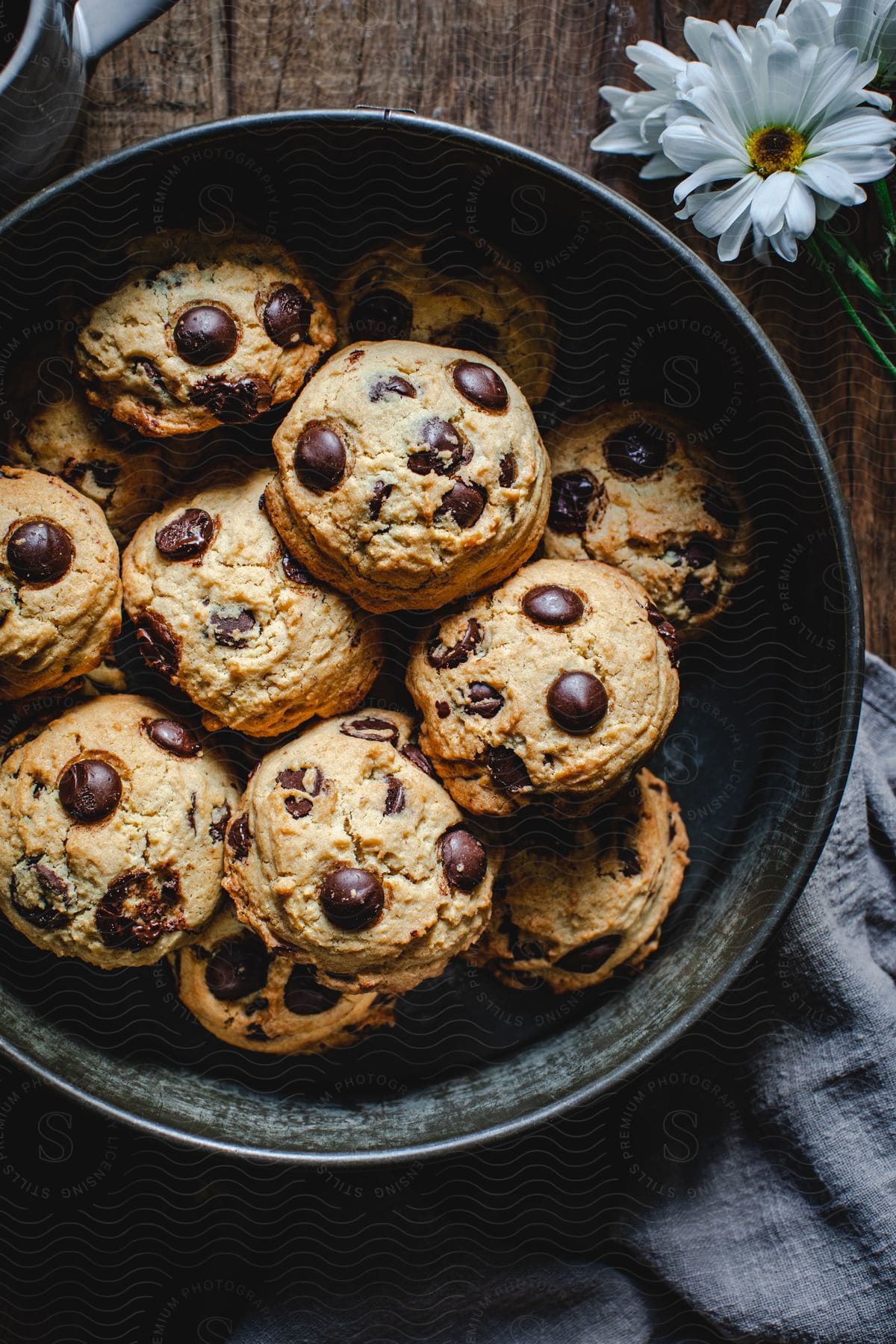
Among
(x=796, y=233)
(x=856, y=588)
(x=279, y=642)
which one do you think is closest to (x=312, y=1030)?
(x=279, y=642)

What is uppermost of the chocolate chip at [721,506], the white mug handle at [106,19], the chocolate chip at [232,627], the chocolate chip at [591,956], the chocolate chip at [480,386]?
the white mug handle at [106,19]

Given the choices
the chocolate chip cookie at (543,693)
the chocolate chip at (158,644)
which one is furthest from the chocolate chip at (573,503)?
the chocolate chip at (158,644)

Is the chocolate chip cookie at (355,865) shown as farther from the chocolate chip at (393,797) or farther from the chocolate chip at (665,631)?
the chocolate chip at (665,631)

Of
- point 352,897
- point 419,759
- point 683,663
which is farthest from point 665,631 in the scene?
point 352,897

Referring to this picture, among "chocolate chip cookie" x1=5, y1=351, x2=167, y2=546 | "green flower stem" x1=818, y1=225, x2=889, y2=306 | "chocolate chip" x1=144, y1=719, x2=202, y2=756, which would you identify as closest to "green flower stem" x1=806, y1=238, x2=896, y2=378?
"green flower stem" x1=818, y1=225, x2=889, y2=306

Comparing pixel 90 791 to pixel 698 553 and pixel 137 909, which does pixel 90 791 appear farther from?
pixel 698 553
